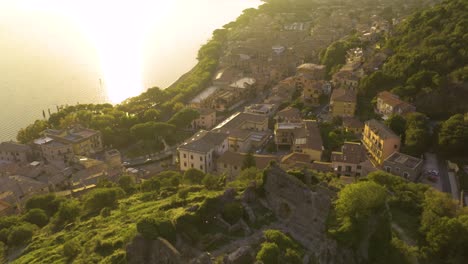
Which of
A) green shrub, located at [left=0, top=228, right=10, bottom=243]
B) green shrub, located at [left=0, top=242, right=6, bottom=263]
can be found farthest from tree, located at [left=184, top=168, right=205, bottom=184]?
green shrub, located at [left=0, top=242, right=6, bottom=263]

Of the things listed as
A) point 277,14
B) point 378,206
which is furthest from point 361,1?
point 378,206

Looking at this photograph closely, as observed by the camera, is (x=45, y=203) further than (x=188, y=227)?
Yes

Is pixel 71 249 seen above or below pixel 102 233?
below

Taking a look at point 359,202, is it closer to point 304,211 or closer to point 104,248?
point 304,211

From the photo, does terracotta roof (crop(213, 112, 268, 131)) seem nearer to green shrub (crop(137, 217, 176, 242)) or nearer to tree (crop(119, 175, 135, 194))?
tree (crop(119, 175, 135, 194))

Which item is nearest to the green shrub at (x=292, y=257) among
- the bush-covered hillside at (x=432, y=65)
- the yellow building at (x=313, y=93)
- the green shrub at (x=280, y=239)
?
the green shrub at (x=280, y=239)

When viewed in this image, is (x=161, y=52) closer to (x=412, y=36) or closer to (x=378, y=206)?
(x=412, y=36)

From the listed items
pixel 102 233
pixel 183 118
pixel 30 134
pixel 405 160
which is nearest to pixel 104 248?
pixel 102 233
